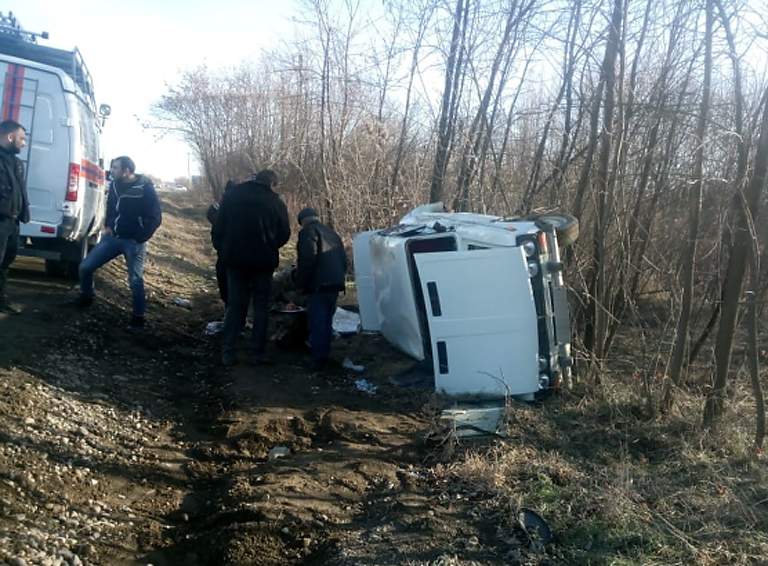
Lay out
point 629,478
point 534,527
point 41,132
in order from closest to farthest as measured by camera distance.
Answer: point 534,527 < point 629,478 < point 41,132

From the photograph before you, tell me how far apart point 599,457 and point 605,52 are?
14.1 feet

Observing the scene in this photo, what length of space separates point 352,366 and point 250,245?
1.73 m

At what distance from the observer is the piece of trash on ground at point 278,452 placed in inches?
210

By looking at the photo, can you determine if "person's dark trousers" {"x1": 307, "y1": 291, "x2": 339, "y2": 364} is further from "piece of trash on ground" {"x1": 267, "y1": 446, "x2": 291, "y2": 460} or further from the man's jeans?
"piece of trash on ground" {"x1": 267, "y1": 446, "x2": 291, "y2": 460}

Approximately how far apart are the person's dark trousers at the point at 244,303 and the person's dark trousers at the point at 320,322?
1.58ft

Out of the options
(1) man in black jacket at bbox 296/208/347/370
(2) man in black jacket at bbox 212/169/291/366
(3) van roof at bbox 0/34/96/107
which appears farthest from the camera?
(3) van roof at bbox 0/34/96/107

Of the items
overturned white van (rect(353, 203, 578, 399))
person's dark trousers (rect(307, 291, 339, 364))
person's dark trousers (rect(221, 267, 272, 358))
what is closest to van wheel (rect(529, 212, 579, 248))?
overturned white van (rect(353, 203, 578, 399))

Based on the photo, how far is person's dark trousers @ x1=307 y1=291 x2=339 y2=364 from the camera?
25.4ft

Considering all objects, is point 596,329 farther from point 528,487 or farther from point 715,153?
point 528,487

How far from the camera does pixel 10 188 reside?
6.82 meters

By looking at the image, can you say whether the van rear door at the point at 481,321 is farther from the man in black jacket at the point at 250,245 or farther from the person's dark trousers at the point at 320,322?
the man in black jacket at the point at 250,245

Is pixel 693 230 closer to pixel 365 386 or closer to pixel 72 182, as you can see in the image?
pixel 365 386

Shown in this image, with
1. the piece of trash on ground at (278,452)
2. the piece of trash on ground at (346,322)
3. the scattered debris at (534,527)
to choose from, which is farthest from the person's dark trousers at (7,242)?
the scattered debris at (534,527)

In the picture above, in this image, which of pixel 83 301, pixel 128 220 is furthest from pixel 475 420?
pixel 83 301
